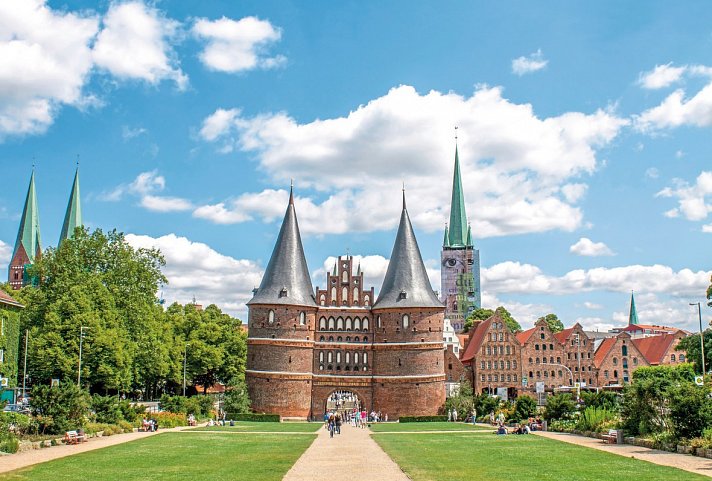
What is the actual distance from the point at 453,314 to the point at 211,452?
148672 millimetres

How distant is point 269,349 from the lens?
68.6m

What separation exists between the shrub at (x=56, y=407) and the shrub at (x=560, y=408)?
26022mm

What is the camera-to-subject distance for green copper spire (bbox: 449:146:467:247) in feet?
532

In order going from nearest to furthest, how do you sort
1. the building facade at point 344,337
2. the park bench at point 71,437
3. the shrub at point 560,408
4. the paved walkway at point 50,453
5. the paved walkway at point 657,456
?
the paved walkway at point 657,456, the paved walkway at point 50,453, the park bench at point 71,437, the shrub at point 560,408, the building facade at point 344,337

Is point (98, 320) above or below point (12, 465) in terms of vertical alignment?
above

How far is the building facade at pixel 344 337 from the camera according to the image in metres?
68.7

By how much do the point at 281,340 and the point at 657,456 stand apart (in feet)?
158

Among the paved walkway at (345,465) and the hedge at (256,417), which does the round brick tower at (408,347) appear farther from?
the paved walkway at (345,465)

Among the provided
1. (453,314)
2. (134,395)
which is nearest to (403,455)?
(134,395)

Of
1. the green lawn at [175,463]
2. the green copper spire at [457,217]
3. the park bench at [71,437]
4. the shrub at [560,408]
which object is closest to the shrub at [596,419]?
the shrub at [560,408]

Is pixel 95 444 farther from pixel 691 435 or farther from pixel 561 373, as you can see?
pixel 561 373

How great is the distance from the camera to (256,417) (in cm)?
6500

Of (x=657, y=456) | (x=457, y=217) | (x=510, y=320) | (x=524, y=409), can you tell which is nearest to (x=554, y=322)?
(x=510, y=320)

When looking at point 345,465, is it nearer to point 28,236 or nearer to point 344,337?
point 344,337
